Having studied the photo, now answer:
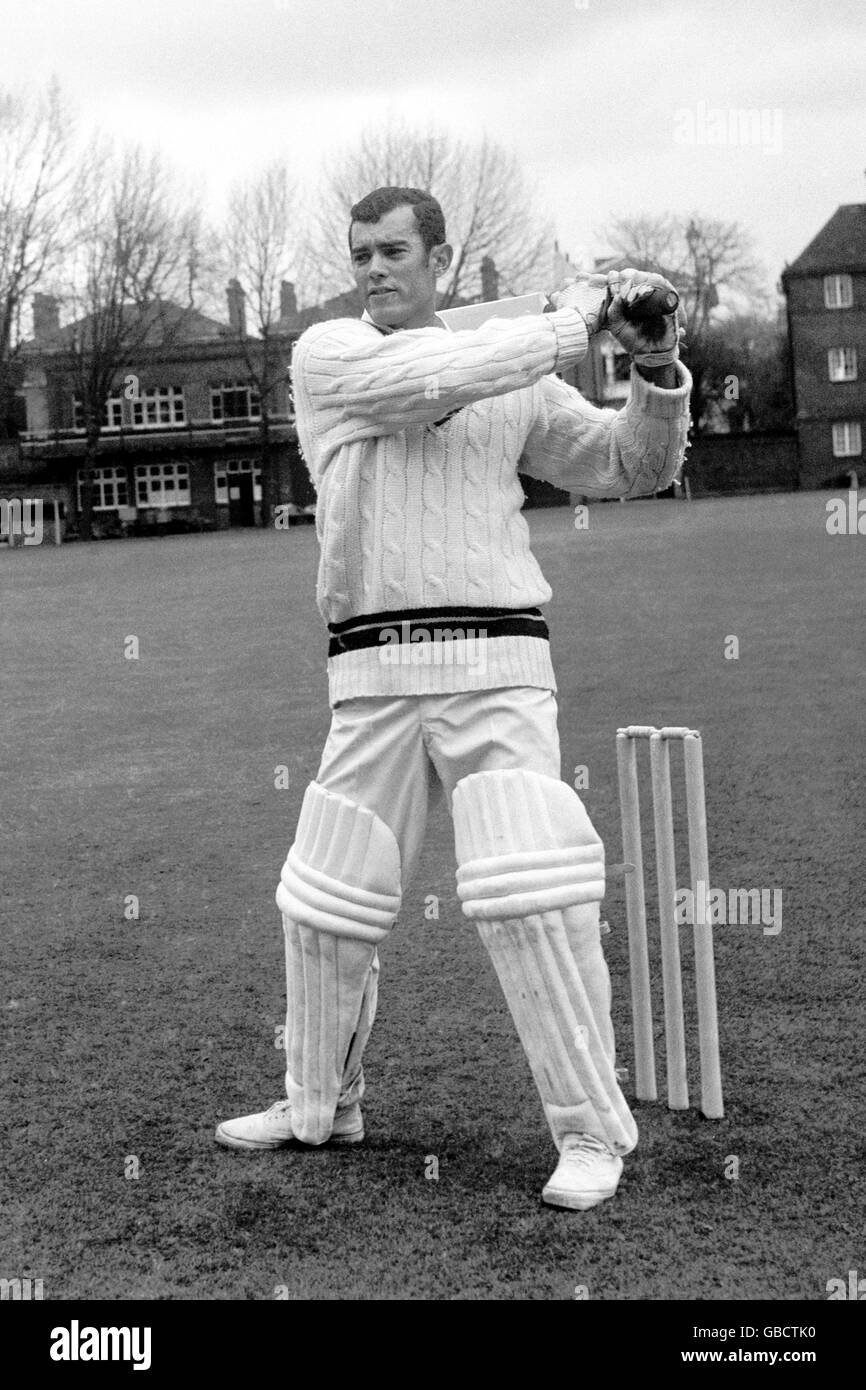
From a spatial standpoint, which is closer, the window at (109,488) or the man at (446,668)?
the man at (446,668)

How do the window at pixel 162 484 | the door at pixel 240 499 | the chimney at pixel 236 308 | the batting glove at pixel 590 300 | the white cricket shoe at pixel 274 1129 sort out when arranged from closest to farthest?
the batting glove at pixel 590 300 < the white cricket shoe at pixel 274 1129 < the chimney at pixel 236 308 < the door at pixel 240 499 < the window at pixel 162 484

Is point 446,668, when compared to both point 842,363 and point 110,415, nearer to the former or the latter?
point 842,363

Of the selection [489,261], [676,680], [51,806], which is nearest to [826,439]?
[489,261]

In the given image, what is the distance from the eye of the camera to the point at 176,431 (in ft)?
231

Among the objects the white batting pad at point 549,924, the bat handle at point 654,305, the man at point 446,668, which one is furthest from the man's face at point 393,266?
the white batting pad at point 549,924

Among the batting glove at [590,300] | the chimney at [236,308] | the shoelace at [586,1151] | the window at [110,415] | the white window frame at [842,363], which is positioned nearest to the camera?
the batting glove at [590,300]

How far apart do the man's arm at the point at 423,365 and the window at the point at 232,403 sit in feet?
223

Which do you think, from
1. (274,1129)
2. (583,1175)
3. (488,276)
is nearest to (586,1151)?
(583,1175)

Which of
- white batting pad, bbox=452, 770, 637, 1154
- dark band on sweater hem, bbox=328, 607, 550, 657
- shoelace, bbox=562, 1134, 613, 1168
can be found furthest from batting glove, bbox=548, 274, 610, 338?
shoelace, bbox=562, 1134, 613, 1168

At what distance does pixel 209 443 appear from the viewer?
68.6 meters

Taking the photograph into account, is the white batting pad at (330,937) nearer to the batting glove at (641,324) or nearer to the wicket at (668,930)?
the wicket at (668,930)

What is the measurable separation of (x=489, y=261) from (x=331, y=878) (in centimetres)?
5642

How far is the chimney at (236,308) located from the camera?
211ft
